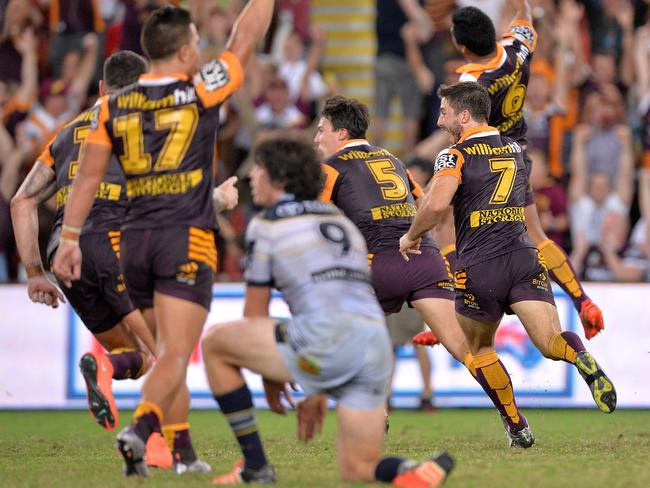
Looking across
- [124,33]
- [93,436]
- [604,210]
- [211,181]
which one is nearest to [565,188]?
[604,210]

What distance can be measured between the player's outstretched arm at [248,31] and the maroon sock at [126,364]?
251 cm

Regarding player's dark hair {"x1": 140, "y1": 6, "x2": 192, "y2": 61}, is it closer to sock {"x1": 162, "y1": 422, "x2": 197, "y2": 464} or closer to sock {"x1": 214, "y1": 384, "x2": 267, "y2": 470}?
sock {"x1": 214, "y1": 384, "x2": 267, "y2": 470}

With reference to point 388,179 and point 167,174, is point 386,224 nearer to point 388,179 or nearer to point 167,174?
point 388,179

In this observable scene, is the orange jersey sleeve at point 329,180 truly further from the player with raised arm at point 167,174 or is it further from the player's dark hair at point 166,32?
the player's dark hair at point 166,32

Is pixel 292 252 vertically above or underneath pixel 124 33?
above

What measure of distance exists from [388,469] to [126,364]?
117 inches

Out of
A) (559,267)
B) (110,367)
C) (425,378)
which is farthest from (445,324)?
(425,378)

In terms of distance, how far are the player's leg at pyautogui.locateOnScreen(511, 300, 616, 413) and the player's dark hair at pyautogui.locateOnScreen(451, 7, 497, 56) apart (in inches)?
87.2

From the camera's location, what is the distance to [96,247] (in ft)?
27.6

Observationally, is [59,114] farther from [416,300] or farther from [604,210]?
[416,300]

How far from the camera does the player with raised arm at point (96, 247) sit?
7.98 metres

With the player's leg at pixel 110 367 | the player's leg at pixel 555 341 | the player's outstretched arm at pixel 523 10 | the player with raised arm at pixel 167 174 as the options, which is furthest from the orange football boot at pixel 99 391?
the player's outstretched arm at pixel 523 10

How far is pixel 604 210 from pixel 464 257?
22.8 feet

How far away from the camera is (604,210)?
48.4ft
